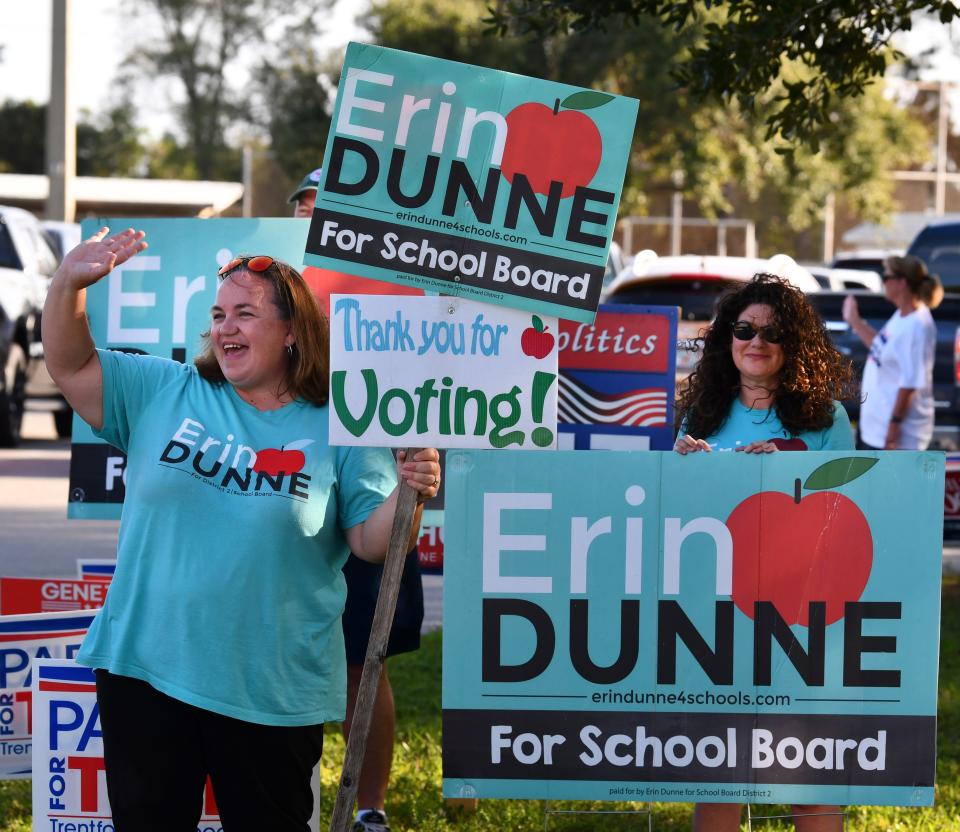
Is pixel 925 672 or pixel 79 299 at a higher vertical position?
pixel 79 299

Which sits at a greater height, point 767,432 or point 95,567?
point 767,432

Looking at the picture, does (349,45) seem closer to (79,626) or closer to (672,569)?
(672,569)

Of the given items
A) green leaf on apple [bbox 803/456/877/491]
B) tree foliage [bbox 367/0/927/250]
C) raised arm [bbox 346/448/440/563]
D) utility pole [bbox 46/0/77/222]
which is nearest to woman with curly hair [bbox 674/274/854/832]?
green leaf on apple [bbox 803/456/877/491]

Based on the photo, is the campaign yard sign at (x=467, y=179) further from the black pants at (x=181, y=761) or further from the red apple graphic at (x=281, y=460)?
the black pants at (x=181, y=761)

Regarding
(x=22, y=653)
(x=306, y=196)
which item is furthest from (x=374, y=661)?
(x=306, y=196)

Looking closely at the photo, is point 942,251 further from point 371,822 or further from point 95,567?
point 371,822

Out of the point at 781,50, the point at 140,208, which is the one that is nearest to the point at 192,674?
the point at 781,50

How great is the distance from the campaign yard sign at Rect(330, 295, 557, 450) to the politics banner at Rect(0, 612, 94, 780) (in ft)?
4.96

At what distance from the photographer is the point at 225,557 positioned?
3.41m

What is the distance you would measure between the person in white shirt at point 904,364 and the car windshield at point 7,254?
909 centimetres

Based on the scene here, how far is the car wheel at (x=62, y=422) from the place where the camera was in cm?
1692

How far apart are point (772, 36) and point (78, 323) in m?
3.73

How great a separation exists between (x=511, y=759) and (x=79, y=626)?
1663 mm

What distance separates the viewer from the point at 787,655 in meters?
3.67
